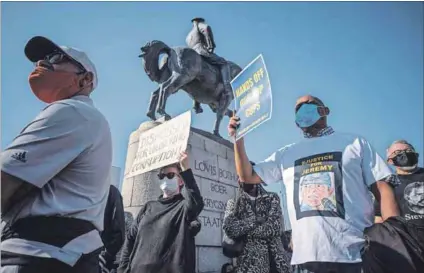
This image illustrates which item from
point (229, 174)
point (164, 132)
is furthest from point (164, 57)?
point (164, 132)

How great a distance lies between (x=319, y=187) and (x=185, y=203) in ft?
4.77

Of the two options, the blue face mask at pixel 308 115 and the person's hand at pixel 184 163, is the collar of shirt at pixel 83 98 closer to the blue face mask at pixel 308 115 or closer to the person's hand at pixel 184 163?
the blue face mask at pixel 308 115

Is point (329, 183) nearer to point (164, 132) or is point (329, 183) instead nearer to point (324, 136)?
point (324, 136)

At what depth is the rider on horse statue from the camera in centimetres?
817

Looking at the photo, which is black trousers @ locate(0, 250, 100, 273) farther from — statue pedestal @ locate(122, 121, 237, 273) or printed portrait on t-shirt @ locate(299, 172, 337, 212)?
statue pedestal @ locate(122, 121, 237, 273)

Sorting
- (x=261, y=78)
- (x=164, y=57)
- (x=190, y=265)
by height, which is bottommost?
(x=190, y=265)

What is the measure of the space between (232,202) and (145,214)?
0.85 metres

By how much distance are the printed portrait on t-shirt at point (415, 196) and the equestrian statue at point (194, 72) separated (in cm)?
431

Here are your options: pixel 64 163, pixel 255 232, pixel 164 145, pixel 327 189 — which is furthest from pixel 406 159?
pixel 64 163

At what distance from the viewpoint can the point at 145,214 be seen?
10.6 ft

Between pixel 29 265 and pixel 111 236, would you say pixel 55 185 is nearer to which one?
pixel 29 265

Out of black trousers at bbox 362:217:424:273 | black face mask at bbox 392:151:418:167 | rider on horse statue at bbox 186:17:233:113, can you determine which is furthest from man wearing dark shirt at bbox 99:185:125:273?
rider on horse statue at bbox 186:17:233:113

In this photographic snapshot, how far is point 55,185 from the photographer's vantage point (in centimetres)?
127

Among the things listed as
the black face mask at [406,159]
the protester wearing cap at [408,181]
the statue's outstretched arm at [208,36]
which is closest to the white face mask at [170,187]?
the protester wearing cap at [408,181]
